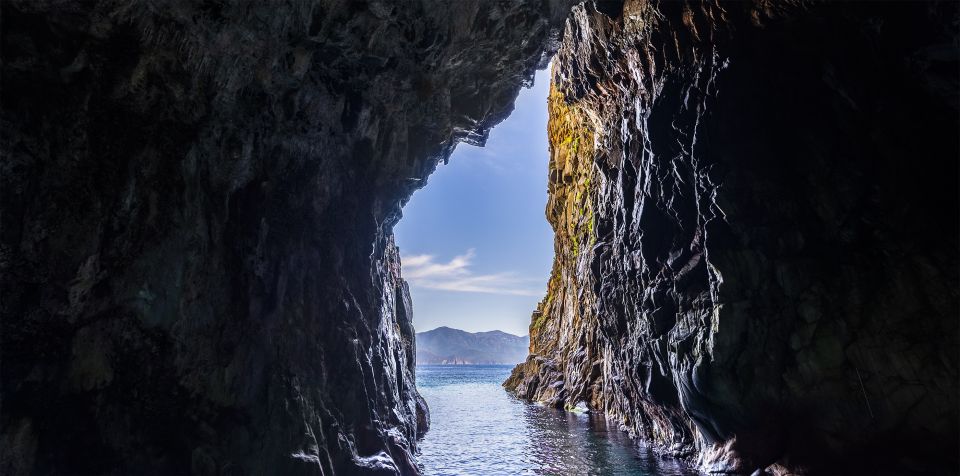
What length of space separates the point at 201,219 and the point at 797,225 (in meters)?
19.5

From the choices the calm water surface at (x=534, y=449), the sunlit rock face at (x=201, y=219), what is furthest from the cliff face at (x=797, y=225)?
the sunlit rock face at (x=201, y=219)

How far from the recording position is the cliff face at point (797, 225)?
14.1m

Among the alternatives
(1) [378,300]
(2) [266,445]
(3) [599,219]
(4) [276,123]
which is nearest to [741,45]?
(3) [599,219]

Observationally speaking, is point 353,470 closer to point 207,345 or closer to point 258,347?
point 258,347

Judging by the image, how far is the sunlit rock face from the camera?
9930 millimetres

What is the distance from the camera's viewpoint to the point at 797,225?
1638 centimetres

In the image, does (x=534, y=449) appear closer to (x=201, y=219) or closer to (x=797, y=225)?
(x=797, y=225)

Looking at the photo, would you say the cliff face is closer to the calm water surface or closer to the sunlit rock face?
the calm water surface

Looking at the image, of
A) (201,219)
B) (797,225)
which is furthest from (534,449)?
(201,219)

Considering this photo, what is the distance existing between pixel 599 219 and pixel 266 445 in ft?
75.6

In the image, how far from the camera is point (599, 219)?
29.8 metres

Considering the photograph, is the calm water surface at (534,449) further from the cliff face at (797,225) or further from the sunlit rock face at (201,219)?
the sunlit rock face at (201,219)

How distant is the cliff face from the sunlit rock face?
7.03 metres

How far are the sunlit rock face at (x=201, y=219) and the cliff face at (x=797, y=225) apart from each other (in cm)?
703
